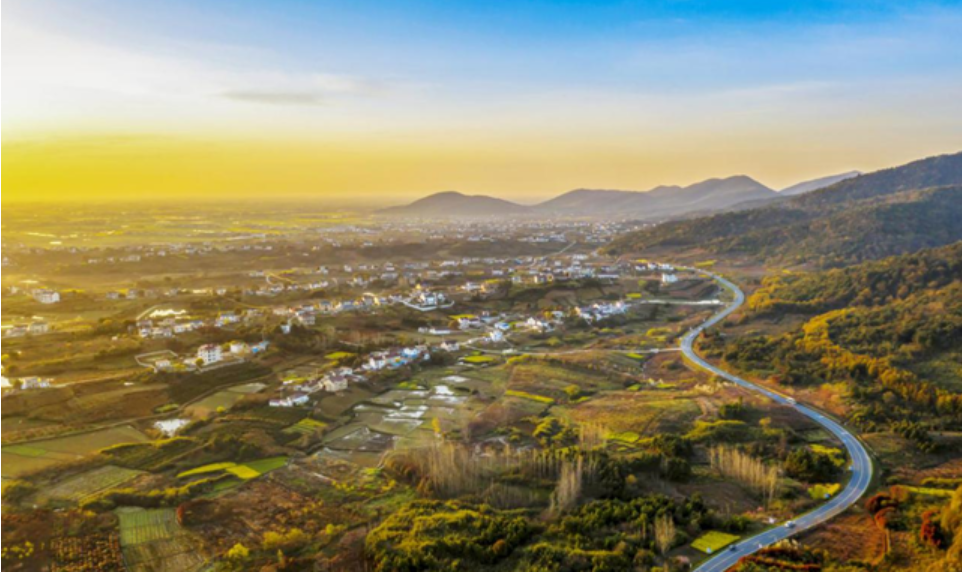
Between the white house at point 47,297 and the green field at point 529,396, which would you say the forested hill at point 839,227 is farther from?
the white house at point 47,297

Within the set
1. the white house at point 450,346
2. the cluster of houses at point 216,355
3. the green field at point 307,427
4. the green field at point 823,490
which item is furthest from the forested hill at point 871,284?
the cluster of houses at point 216,355

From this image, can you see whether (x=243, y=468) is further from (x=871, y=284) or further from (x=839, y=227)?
(x=839, y=227)

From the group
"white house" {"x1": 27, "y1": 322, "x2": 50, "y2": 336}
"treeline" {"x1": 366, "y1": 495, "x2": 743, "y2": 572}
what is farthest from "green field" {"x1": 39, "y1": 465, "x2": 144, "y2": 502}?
"white house" {"x1": 27, "y1": 322, "x2": 50, "y2": 336}

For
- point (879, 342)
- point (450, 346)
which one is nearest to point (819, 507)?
point (879, 342)

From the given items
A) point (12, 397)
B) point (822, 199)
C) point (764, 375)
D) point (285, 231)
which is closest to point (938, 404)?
point (764, 375)

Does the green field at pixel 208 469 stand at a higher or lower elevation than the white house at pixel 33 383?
lower

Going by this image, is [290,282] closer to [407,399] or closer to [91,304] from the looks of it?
[91,304]
